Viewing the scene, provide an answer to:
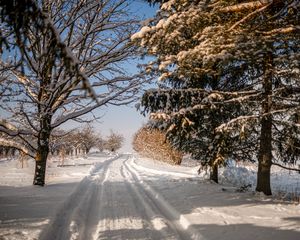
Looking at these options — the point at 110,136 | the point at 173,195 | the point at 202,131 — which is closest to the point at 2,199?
the point at 173,195

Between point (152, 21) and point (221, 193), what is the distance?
6.24 m

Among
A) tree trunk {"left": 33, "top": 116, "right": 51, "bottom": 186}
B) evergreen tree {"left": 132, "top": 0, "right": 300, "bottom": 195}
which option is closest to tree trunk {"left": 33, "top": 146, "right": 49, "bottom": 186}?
tree trunk {"left": 33, "top": 116, "right": 51, "bottom": 186}

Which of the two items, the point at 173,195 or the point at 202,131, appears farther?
the point at 202,131

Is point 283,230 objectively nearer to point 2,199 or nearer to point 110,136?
point 2,199

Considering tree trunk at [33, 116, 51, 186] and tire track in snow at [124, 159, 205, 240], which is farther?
tree trunk at [33, 116, 51, 186]

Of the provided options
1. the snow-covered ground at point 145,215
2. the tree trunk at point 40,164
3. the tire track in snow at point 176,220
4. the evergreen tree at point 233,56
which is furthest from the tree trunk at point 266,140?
the tree trunk at point 40,164

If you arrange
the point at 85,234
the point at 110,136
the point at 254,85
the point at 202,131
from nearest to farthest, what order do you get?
the point at 85,234 < the point at 254,85 < the point at 202,131 < the point at 110,136

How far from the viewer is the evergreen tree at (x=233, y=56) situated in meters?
6.86

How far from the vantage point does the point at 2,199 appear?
7996 millimetres

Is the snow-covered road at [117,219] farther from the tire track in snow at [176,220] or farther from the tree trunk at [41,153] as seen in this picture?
the tree trunk at [41,153]

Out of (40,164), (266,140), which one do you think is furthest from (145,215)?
(40,164)

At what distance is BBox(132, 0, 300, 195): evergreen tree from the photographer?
6.86 metres

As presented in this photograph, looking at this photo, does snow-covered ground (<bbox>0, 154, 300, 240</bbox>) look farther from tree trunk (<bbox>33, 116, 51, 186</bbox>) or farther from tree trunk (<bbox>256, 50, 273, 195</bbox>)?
tree trunk (<bbox>33, 116, 51, 186</bbox>)

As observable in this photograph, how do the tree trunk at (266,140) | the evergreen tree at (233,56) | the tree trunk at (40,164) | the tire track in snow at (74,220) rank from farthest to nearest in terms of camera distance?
the tree trunk at (40,164) < the tree trunk at (266,140) < the evergreen tree at (233,56) < the tire track in snow at (74,220)
